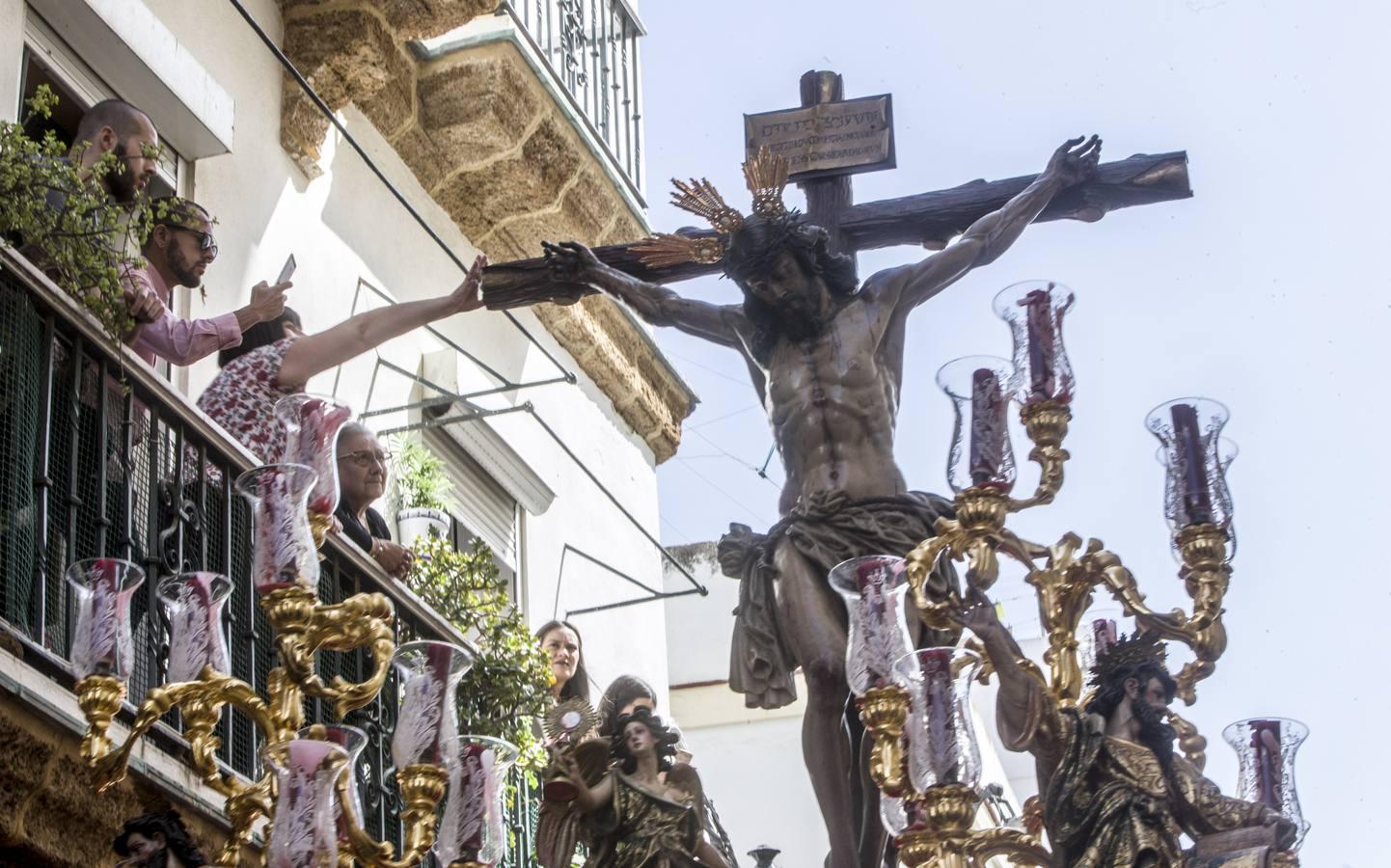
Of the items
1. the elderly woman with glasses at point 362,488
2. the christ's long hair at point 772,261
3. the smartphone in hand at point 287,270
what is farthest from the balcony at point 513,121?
the christ's long hair at point 772,261

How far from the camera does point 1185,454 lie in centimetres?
833

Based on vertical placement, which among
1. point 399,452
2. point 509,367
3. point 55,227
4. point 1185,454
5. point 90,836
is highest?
point 509,367

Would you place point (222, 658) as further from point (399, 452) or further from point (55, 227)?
point (399, 452)

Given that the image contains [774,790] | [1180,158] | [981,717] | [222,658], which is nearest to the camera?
[222,658]

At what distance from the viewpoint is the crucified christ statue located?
877 centimetres

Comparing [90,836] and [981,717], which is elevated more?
[981,717]

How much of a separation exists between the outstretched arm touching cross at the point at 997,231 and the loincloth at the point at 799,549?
87 centimetres

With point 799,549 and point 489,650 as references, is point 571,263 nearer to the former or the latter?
point 489,650

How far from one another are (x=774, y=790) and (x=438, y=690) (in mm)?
15793

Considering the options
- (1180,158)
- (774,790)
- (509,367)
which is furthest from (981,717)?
(1180,158)

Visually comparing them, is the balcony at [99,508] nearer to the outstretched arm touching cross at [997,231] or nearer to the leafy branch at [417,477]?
the outstretched arm touching cross at [997,231]

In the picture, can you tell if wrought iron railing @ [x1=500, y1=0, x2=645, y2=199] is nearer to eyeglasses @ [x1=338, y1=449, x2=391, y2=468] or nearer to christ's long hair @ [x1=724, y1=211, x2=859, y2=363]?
eyeglasses @ [x1=338, y1=449, x2=391, y2=468]

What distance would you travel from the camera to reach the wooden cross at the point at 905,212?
33.3 ft

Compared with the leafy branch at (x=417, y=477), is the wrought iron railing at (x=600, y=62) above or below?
above
